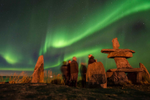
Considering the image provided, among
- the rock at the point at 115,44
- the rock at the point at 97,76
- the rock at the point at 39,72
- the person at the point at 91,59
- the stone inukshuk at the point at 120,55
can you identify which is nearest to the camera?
the rock at the point at 97,76

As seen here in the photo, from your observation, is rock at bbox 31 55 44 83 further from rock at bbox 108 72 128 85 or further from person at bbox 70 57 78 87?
rock at bbox 108 72 128 85

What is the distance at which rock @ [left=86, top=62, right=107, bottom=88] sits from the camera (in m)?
7.91

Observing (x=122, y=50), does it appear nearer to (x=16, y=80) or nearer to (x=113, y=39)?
(x=113, y=39)

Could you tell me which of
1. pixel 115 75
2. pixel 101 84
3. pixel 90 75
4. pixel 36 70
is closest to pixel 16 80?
pixel 36 70

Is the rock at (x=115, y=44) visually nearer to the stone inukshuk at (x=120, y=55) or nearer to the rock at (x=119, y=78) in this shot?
the stone inukshuk at (x=120, y=55)

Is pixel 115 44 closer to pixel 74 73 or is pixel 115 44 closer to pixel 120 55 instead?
pixel 120 55

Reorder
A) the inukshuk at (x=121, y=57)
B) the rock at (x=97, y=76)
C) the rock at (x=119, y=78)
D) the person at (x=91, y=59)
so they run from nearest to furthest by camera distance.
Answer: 1. the rock at (x=97, y=76)
2. the person at (x=91, y=59)
3. the rock at (x=119, y=78)
4. the inukshuk at (x=121, y=57)

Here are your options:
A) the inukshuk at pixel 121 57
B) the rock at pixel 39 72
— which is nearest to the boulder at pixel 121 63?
the inukshuk at pixel 121 57

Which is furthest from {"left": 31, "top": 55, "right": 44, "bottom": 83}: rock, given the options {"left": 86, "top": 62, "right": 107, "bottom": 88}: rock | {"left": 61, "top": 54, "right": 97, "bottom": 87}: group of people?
{"left": 86, "top": 62, "right": 107, "bottom": 88}: rock

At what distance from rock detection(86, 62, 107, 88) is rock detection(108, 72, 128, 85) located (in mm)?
3806

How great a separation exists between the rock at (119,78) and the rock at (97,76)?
12.5 feet

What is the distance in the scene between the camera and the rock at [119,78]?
→ 11.1 meters

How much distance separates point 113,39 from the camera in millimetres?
13102

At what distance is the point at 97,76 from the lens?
8086 millimetres
